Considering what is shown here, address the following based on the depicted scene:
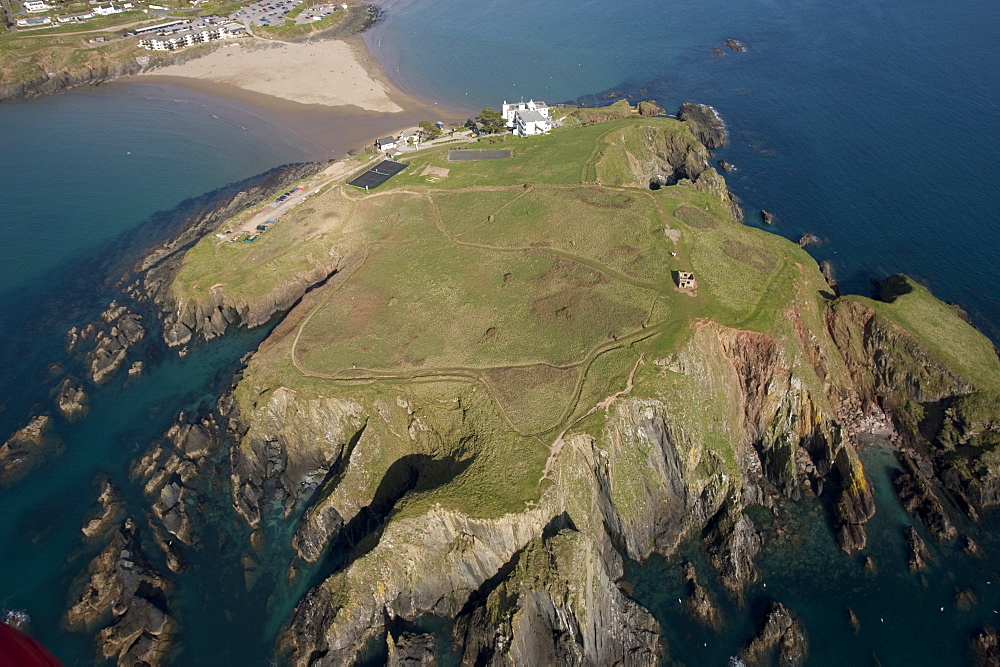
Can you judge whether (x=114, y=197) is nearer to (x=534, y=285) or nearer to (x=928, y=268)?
(x=534, y=285)

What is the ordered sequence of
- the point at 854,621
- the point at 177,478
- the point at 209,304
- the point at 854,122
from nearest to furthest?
the point at 854,621, the point at 177,478, the point at 209,304, the point at 854,122

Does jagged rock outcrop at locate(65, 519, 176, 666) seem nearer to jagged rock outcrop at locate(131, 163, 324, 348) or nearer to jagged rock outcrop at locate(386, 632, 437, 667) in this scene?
jagged rock outcrop at locate(386, 632, 437, 667)

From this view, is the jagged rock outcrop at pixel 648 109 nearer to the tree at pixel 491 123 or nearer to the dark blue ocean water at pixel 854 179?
the dark blue ocean water at pixel 854 179

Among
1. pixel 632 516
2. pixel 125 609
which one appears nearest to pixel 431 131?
pixel 632 516

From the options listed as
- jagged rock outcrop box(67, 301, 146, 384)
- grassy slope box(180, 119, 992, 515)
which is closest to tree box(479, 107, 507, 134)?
grassy slope box(180, 119, 992, 515)

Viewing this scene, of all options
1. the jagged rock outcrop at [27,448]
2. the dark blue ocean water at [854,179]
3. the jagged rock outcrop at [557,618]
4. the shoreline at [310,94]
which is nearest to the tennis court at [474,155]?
the shoreline at [310,94]

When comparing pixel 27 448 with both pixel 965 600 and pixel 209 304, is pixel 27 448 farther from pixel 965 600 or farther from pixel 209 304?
pixel 965 600
